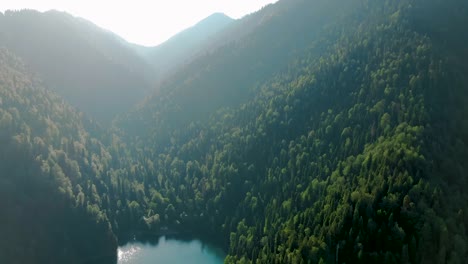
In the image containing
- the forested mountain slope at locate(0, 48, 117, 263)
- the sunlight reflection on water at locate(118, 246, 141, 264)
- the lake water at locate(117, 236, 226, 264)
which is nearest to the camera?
the forested mountain slope at locate(0, 48, 117, 263)

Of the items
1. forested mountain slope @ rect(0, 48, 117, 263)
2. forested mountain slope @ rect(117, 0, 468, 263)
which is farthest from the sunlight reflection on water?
forested mountain slope @ rect(117, 0, 468, 263)

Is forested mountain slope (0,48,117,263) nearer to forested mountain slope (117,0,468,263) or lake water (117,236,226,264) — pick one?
lake water (117,236,226,264)

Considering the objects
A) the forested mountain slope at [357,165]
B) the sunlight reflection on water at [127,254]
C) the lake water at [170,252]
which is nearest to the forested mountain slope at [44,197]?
the sunlight reflection on water at [127,254]

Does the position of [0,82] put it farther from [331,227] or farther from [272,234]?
[331,227]

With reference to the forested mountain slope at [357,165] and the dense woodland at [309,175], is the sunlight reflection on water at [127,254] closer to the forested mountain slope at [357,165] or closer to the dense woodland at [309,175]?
the dense woodland at [309,175]

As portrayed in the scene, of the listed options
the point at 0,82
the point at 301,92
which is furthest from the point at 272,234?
the point at 0,82

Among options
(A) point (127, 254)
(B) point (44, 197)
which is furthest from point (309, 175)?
(B) point (44, 197)

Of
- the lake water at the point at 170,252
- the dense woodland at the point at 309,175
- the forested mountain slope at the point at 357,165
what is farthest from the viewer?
the lake water at the point at 170,252

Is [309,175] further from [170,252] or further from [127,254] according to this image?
[127,254]
